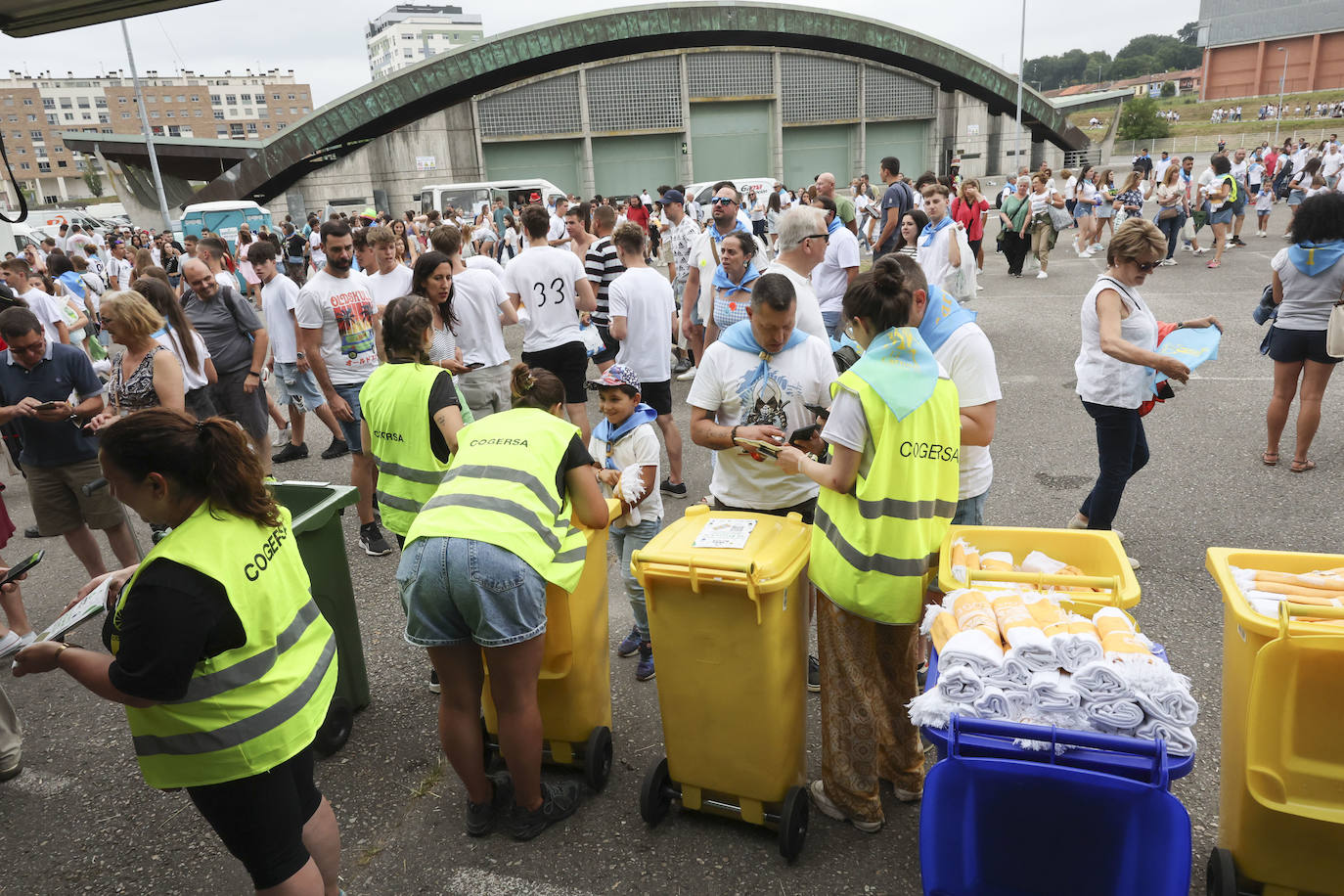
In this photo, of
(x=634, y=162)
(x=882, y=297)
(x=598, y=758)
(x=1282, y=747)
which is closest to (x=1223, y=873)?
(x=1282, y=747)

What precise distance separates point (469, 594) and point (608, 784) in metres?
1.21

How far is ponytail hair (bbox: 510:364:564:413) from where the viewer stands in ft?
9.98

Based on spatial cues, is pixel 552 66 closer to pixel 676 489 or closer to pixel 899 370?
pixel 676 489

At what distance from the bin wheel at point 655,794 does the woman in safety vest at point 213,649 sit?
3.68 ft

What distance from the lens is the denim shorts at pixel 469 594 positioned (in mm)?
2604

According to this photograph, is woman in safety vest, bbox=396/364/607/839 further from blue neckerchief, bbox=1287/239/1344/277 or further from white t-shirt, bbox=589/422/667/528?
blue neckerchief, bbox=1287/239/1344/277

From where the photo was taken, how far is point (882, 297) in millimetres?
2680

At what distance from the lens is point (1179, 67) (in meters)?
122

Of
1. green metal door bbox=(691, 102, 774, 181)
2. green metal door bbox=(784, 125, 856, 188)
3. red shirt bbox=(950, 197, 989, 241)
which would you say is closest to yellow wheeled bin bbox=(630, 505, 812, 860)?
red shirt bbox=(950, 197, 989, 241)

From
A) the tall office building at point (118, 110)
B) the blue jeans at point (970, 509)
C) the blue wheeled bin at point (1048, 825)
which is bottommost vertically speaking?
the blue wheeled bin at point (1048, 825)

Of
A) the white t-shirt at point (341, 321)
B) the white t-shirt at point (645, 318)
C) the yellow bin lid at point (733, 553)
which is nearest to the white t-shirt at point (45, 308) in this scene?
the white t-shirt at point (341, 321)

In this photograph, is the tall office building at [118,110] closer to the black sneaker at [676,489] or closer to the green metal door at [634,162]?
the green metal door at [634,162]

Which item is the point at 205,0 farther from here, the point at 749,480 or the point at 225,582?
the point at 749,480

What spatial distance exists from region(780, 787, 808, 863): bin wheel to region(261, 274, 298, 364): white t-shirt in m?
5.55
